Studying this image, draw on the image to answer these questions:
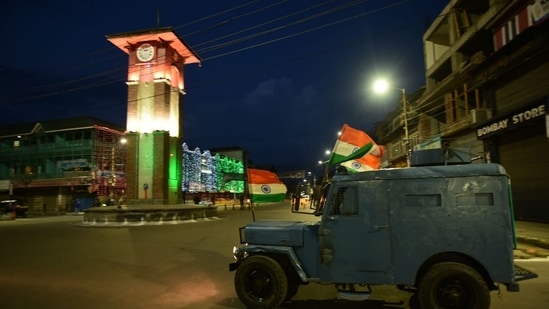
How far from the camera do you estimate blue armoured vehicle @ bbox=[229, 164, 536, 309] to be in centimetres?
521

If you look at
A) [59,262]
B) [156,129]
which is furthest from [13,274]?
[156,129]

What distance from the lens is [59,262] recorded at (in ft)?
34.9

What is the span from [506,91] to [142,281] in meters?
19.5

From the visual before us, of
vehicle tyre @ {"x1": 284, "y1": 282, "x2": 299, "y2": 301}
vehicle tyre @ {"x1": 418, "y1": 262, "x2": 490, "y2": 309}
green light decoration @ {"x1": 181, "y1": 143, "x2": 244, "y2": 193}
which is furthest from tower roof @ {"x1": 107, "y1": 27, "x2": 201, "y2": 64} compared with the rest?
green light decoration @ {"x1": 181, "y1": 143, "x2": 244, "y2": 193}

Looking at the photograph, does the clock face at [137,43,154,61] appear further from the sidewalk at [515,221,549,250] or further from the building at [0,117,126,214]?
the sidewalk at [515,221,549,250]

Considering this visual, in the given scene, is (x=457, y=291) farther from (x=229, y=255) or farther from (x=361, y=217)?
(x=229, y=255)

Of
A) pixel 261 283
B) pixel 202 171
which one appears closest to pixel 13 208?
pixel 202 171

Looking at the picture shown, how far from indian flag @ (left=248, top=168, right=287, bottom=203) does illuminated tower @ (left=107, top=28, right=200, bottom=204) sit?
20.7 metres

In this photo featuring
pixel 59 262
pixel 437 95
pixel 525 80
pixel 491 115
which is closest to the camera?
pixel 59 262

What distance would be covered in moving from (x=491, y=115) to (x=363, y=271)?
60.5 ft

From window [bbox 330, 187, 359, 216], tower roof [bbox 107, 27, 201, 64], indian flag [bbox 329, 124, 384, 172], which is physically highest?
tower roof [bbox 107, 27, 201, 64]

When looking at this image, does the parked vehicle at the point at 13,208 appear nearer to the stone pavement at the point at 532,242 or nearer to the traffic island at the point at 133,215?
the traffic island at the point at 133,215

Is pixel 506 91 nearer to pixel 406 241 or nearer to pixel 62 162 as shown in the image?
pixel 406 241

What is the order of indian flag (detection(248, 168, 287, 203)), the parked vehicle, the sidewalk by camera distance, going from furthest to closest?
1. the parked vehicle
2. the sidewalk
3. indian flag (detection(248, 168, 287, 203))
